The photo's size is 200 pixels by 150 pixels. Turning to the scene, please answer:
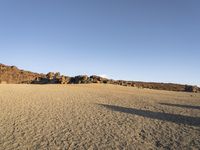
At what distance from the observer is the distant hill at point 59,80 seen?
1837 inches

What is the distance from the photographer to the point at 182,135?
43.0ft

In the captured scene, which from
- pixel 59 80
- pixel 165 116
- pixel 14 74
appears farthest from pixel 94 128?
pixel 14 74

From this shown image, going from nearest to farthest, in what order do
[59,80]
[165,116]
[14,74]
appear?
[165,116], [59,80], [14,74]

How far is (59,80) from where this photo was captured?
46.1m

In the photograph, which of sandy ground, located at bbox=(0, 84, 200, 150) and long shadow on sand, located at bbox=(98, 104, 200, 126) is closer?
sandy ground, located at bbox=(0, 84, 200, 150)

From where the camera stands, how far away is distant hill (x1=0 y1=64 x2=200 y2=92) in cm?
4666

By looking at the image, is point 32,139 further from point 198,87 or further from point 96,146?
point 198,87

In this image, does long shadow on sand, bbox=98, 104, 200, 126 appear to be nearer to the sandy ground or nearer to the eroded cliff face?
the sandy ground

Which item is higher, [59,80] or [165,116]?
[59,80]

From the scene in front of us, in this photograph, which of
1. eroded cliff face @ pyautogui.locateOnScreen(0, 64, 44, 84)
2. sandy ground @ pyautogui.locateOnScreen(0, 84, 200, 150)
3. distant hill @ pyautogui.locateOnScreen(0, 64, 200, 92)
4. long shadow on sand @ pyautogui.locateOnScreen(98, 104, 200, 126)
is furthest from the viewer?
eroded cliff face @ pyautogui.locateOnScreen(0, 64, 44, 84)

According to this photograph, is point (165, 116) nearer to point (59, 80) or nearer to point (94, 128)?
point (94, 128)

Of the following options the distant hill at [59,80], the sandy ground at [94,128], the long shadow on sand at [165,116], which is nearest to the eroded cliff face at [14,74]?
the distant hill at [59,80]

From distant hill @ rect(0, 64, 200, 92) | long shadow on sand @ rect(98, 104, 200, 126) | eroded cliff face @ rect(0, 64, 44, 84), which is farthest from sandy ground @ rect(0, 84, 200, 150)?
eroded cliff face @ rect(0, 64, 44, 84)

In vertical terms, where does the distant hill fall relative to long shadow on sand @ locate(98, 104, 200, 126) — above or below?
above
